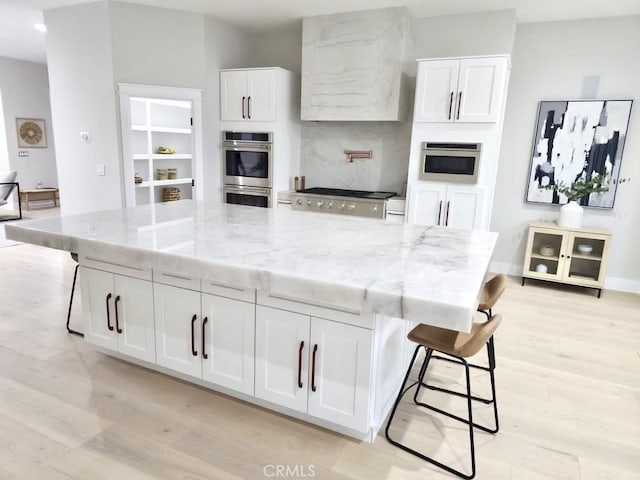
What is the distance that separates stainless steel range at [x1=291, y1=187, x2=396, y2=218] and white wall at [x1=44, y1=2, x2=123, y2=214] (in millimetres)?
2069

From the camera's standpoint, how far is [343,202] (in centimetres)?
462

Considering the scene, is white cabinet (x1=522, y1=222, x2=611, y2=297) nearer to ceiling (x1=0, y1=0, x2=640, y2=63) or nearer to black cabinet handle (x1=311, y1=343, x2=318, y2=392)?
ceiling (x1=0, y1=0, x2=640, y2=63)

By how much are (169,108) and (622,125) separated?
211 inches

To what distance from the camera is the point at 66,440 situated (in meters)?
1.98

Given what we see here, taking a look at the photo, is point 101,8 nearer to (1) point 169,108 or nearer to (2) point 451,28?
(1) point 169,108

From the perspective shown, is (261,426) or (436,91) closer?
(261,426)

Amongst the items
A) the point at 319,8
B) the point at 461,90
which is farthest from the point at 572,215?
the point at 319,8

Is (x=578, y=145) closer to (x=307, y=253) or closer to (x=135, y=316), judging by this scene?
(x=307, y=253)

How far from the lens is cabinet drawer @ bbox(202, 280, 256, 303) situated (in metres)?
2.00

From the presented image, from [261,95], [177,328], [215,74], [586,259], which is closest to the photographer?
[177,328]

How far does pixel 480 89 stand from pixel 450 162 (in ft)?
2.38

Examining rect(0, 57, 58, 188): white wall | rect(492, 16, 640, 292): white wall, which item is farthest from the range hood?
rect(0, 57, 58, 188): white wall

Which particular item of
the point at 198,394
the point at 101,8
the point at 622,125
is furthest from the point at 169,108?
the point at 622,125

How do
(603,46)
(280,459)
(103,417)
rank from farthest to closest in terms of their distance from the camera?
1. (603,46)
2. (103,417)
3. (280,459)
